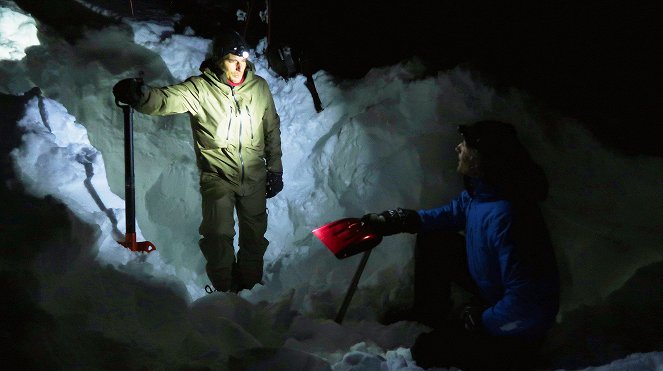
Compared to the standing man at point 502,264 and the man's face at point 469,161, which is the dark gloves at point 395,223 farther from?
the man's face at point 469,161

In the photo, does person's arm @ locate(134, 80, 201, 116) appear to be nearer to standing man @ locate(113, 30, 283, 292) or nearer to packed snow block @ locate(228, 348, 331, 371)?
standing man @ locate(113, 30, 283, 292)

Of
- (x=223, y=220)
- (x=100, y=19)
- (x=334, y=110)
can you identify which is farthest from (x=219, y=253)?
(x=100, y=19)

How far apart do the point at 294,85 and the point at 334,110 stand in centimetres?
69

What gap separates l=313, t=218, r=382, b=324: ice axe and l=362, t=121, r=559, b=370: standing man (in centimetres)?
73

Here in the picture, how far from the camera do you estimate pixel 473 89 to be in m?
4.78

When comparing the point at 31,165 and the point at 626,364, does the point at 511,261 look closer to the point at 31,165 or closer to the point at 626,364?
the point at 626,364

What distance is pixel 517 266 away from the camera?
7.88 feet

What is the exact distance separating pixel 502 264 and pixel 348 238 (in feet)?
3.84

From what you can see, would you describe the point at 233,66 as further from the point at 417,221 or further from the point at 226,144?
the point at 417,221

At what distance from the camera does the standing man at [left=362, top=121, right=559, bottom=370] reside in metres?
2.42

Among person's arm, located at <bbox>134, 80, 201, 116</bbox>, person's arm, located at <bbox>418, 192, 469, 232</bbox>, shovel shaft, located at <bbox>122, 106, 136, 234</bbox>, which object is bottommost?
person's arm, located at <bbox>418, 192, 469, 232</bbox>

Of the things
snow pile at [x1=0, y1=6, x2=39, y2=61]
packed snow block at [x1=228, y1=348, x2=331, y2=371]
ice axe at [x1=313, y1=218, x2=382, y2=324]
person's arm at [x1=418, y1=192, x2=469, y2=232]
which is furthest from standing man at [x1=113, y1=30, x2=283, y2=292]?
snow pile at [x1=0, y1=6, x2=39, y2=61]

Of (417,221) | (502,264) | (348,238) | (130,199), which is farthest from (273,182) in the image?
(502,264)

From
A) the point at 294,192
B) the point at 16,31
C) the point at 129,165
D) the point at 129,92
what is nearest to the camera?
the point at 129,92
